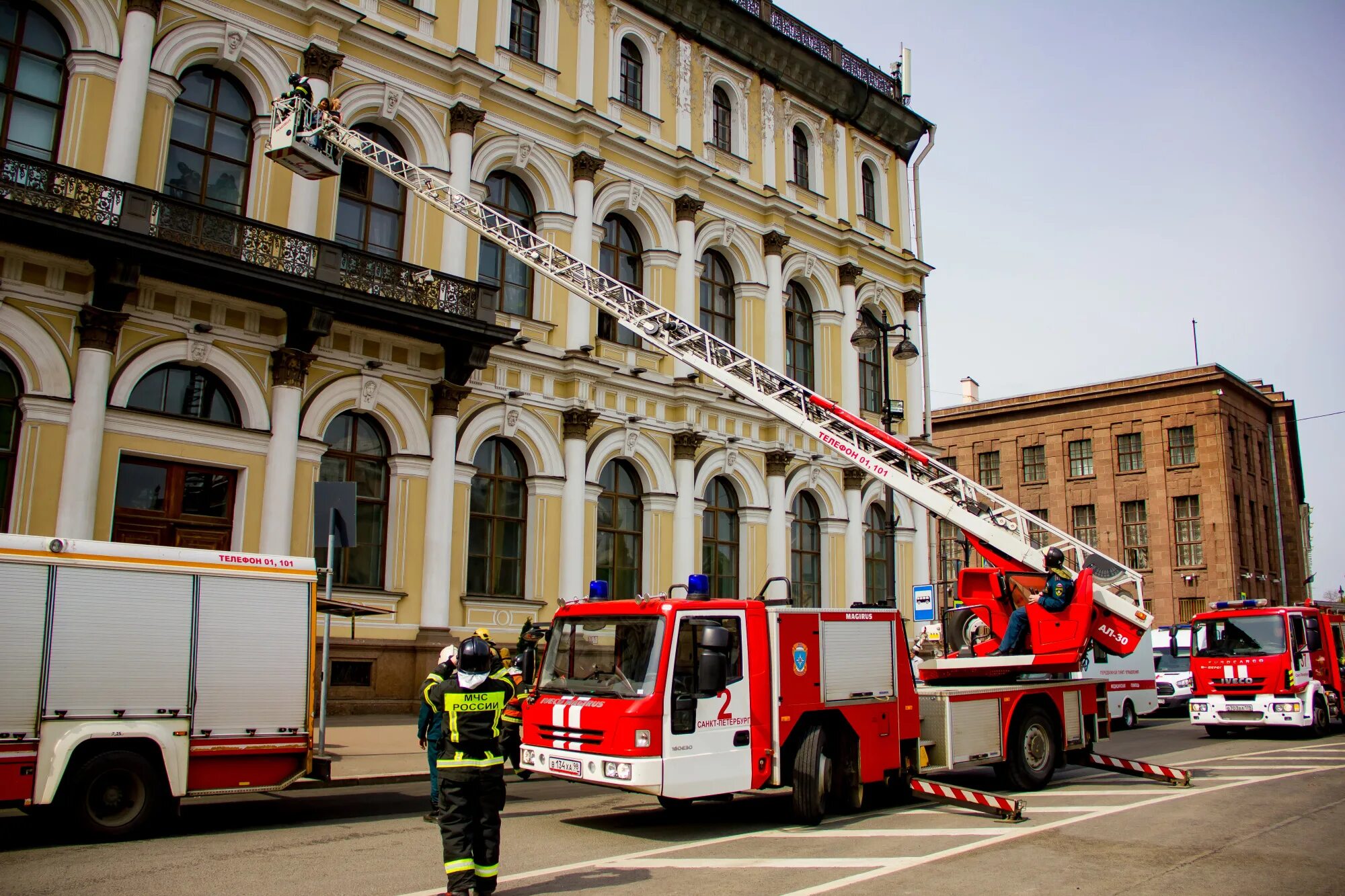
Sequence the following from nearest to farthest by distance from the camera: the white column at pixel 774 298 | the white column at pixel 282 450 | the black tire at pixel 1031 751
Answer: the black tire at pixel 1031 751 → the white column at pixel 282 450 → the white column at pixel 774 298

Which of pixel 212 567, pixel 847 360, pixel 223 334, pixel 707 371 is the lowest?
pixel 212 567

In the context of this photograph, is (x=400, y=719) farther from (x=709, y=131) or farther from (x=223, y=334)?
(x=709, y=131)

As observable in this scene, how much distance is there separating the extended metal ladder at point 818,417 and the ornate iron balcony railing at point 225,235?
1.91 meters

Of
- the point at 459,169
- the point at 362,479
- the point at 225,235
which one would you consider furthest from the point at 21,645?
the point at 459,169

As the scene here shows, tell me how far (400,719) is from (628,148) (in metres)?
14.2

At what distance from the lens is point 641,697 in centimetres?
960

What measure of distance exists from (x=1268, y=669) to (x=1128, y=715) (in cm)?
479

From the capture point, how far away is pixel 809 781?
34.4 ft

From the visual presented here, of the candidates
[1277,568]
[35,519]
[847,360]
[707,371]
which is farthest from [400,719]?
[1277,568]

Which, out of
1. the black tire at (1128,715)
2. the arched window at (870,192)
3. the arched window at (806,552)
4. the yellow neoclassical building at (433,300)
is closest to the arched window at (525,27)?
the yellow neoclassical building at (433,300)

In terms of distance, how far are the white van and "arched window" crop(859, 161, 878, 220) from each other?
15176 millimetres

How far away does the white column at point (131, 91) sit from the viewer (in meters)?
17.2

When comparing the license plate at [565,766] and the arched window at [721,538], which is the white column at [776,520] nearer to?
the arched window at [721,538]

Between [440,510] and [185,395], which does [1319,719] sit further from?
[185,395]
